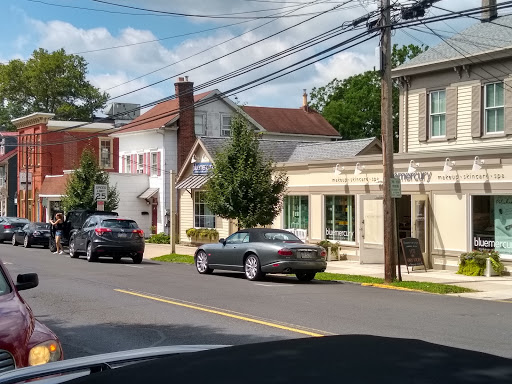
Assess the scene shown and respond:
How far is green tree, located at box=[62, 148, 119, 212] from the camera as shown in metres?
39.3

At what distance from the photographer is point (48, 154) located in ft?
190

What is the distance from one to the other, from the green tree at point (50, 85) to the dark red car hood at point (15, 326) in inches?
2754

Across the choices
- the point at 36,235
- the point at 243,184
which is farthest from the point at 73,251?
the point at 36,235

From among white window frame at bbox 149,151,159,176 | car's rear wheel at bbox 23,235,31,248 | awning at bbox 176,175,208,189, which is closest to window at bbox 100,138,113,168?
white window frame at bbox 149,151,159,176

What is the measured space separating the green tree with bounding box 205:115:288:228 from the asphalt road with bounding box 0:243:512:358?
5.68 meters

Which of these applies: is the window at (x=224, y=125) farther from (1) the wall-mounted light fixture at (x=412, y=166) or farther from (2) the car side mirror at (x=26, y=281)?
(2) the car side mirror at (x=26, y=281)

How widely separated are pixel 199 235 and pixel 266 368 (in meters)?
33.9

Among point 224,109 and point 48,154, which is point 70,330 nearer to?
point 224,109

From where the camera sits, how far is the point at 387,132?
1852cm

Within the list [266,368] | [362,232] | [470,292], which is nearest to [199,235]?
[362,232]

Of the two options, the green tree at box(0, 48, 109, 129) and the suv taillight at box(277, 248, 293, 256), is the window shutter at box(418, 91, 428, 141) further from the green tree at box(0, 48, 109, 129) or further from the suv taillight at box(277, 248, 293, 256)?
the green tree at box(0, 48, 109, 129)

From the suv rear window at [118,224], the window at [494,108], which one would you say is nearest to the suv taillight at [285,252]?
the window at [494,108]

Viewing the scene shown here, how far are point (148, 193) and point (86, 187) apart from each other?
615 cm

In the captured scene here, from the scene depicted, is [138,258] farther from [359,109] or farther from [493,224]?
[359,109]
